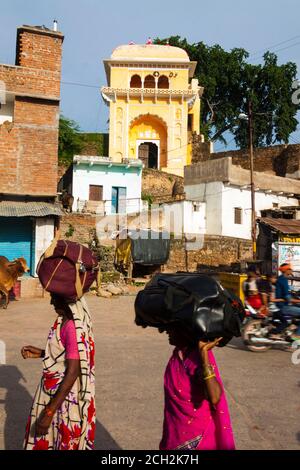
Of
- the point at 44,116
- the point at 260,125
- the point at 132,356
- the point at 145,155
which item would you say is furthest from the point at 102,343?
the point at 260,125

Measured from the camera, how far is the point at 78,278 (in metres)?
2.83

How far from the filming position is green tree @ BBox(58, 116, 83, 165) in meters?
34.0

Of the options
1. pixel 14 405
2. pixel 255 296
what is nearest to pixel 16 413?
pixel 14 405

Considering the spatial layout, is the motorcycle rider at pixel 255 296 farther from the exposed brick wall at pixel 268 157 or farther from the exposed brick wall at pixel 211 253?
the exposed brick wall at pixel 268 157

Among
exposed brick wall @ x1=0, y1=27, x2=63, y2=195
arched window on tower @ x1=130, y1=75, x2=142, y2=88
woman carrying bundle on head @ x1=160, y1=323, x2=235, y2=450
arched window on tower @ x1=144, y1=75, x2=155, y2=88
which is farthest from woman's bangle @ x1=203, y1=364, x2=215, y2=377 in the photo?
arched window on tower @ x1=130, y1=75, x2=142, y2=88

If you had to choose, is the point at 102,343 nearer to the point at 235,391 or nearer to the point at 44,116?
the point at 235,391

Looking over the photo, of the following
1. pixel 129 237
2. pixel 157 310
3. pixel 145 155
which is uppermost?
pixel 145 155

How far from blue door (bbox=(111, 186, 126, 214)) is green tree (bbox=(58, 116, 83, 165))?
6668mm

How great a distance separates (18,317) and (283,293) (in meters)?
6.94

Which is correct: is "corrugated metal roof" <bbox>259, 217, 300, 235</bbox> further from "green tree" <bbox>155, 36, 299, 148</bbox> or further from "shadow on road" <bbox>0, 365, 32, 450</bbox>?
"green tree" <bbox>155, 36, 299, 148</bbox>

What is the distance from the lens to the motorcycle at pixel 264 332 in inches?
304

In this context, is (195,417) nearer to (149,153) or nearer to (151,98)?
(151,98)

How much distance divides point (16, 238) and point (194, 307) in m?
15.2

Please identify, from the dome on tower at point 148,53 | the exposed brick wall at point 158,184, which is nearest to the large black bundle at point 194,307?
the exposed brick wall at point 158,184
